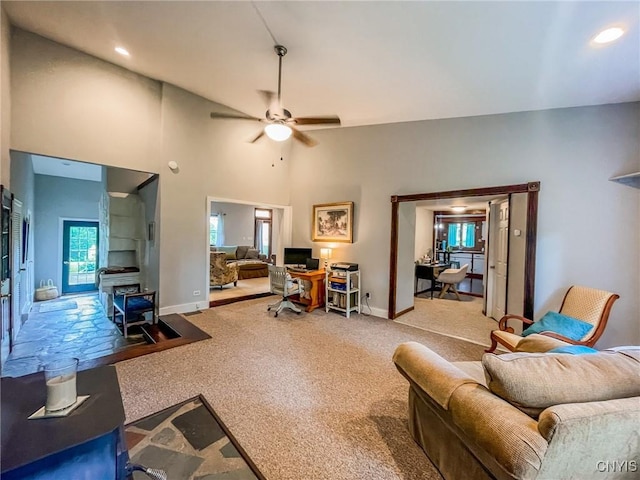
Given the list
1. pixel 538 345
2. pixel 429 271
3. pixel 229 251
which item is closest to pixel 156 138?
pixel 229 251

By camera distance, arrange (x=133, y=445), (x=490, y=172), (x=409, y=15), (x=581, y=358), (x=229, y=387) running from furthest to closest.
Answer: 1. (x=490, y=172)
2. (x=229, y=387)
3. (x=409, y=15)
4. (x=133, y=445)
5. (x=581, y=358)

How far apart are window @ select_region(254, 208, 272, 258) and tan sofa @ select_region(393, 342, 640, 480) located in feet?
31.9

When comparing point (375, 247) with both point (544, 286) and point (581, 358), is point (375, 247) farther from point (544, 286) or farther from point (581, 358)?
point (581, 358)

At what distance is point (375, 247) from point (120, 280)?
4.77m

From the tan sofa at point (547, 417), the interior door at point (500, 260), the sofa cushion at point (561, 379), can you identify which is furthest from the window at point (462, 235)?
the sofa cushion at point (561, 379)

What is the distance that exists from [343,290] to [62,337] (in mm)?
4305

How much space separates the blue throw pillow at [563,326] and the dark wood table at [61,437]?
140 inches

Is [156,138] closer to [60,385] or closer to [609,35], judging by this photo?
[60,385]

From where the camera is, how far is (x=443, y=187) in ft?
13.4

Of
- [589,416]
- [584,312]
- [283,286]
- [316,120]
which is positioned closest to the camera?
[589,416]

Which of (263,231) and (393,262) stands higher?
(263,231)

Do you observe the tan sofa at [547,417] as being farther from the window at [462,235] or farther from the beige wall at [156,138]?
the window at [462,235]

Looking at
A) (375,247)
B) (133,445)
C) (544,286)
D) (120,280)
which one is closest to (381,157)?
(375,247)

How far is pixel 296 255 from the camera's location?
5500mm
